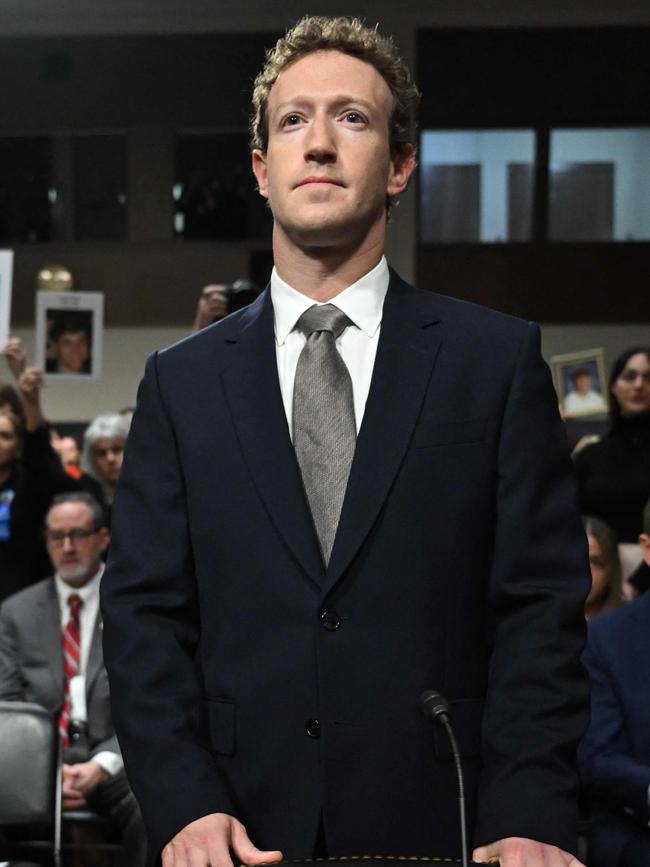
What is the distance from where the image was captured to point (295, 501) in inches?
60.9

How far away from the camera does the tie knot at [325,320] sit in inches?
64.4

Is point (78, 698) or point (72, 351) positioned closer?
point (78, 698)

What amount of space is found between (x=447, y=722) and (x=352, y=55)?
78 cm

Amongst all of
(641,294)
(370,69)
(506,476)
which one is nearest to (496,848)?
(506,476)

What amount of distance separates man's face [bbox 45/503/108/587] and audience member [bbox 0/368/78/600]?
19 centimetres

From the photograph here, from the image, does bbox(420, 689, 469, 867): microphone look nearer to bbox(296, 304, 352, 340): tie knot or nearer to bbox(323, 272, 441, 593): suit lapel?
bbox(323, 272, 441, 593): suit lapel

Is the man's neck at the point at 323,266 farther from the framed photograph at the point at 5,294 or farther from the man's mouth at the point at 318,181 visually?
the framed photograph at the point at 5,294

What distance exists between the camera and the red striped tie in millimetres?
3986

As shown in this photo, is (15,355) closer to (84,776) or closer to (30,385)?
(30,385)

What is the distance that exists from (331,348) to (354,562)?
0.26 m

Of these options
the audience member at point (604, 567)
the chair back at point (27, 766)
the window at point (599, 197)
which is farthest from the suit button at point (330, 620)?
the window at point (599, 197)

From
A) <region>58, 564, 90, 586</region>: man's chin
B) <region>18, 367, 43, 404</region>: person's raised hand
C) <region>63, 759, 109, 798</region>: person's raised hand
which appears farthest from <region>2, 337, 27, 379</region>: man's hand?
<region>63, 759, 109, 798</region>: person's raised hand

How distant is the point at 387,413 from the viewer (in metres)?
1.57

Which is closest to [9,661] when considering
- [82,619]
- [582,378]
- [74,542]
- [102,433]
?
[82,619]
